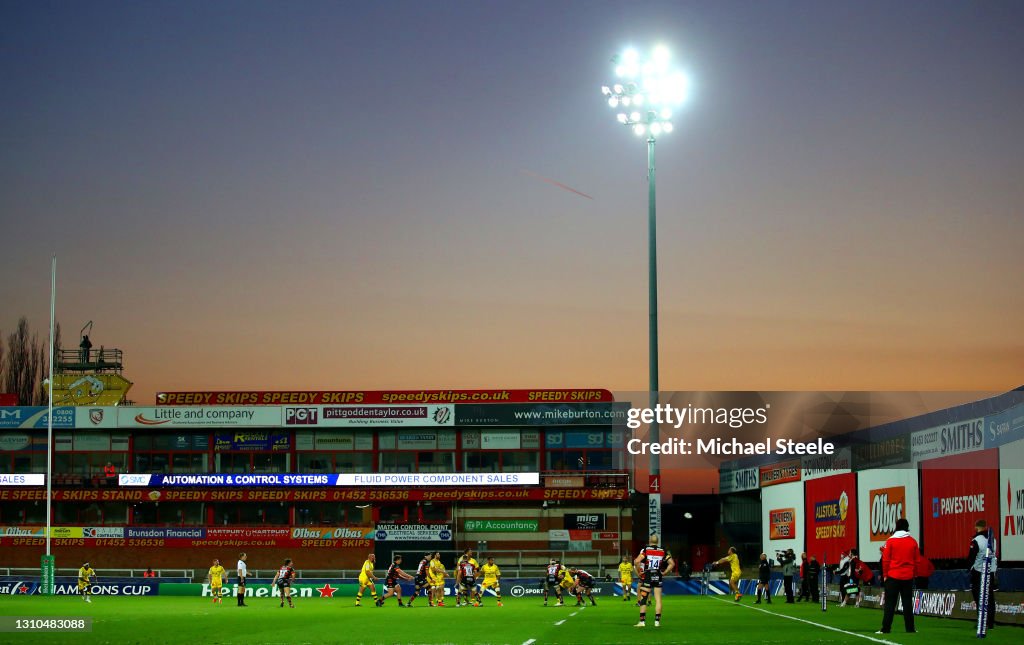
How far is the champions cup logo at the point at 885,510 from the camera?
48.5m

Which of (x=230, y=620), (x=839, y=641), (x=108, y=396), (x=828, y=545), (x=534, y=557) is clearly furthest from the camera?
(x=108, y=396)

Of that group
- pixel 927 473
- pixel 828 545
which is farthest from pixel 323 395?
pixel 927 473

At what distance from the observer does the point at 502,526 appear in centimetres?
7425

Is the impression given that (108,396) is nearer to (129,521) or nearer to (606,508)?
(129,521)

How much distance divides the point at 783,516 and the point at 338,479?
85.7 feet

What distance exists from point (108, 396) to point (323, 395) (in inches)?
645

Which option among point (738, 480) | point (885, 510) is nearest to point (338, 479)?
point (738, 480)

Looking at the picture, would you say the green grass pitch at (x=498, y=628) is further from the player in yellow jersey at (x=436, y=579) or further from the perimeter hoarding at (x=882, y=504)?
the perimeter hoarding at (x=882, y=504)

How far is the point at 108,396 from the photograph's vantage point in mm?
83312

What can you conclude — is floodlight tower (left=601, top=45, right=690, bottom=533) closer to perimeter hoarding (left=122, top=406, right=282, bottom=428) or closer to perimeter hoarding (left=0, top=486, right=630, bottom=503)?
perimeter hoarding (left=0, top=486, right=630, bottom=503)

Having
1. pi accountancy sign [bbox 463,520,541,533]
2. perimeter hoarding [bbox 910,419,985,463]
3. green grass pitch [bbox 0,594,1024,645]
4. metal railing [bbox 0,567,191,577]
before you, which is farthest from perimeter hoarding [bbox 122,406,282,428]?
perimeter hoarding [bbox 910,419,985,463]

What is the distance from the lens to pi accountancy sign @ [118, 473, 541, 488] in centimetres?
7500

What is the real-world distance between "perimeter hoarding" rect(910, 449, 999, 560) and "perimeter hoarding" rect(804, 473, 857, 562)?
310 inches

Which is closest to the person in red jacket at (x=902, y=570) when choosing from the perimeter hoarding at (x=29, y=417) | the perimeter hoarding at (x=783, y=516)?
the perimeter hoarding at (x=783, y=516)
